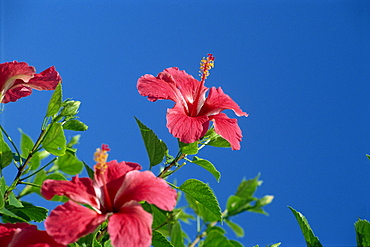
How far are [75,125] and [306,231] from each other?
0.88 m

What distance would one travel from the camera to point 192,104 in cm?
157

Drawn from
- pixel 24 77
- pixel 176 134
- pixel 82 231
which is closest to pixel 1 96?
pixel 24 77

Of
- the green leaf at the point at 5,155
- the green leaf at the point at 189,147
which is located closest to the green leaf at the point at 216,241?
the green leaf at the point at 189,147

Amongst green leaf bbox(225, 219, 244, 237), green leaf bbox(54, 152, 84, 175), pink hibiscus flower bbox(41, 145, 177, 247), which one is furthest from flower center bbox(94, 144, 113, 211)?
green leaf bbox(225, 219, 244, 237)

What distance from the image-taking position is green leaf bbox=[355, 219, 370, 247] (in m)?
1.01

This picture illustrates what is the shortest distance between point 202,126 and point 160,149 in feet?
0.65

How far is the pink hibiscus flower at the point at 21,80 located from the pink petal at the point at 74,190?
562 mm

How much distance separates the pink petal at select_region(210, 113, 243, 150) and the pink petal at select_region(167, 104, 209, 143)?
0.17 ft

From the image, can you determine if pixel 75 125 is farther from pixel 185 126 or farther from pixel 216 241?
pixel 216 241

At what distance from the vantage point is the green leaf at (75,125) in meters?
1.52

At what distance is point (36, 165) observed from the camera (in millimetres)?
2213

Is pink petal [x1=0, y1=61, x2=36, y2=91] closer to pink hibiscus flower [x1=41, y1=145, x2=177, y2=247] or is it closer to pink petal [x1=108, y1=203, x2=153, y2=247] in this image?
pink hibiscus flower [x1=41, y1=145, x2=177, y2=247]

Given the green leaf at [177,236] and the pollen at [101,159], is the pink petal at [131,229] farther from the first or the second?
the green leaf at [177,236]

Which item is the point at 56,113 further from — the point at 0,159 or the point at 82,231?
the point at 82,231
